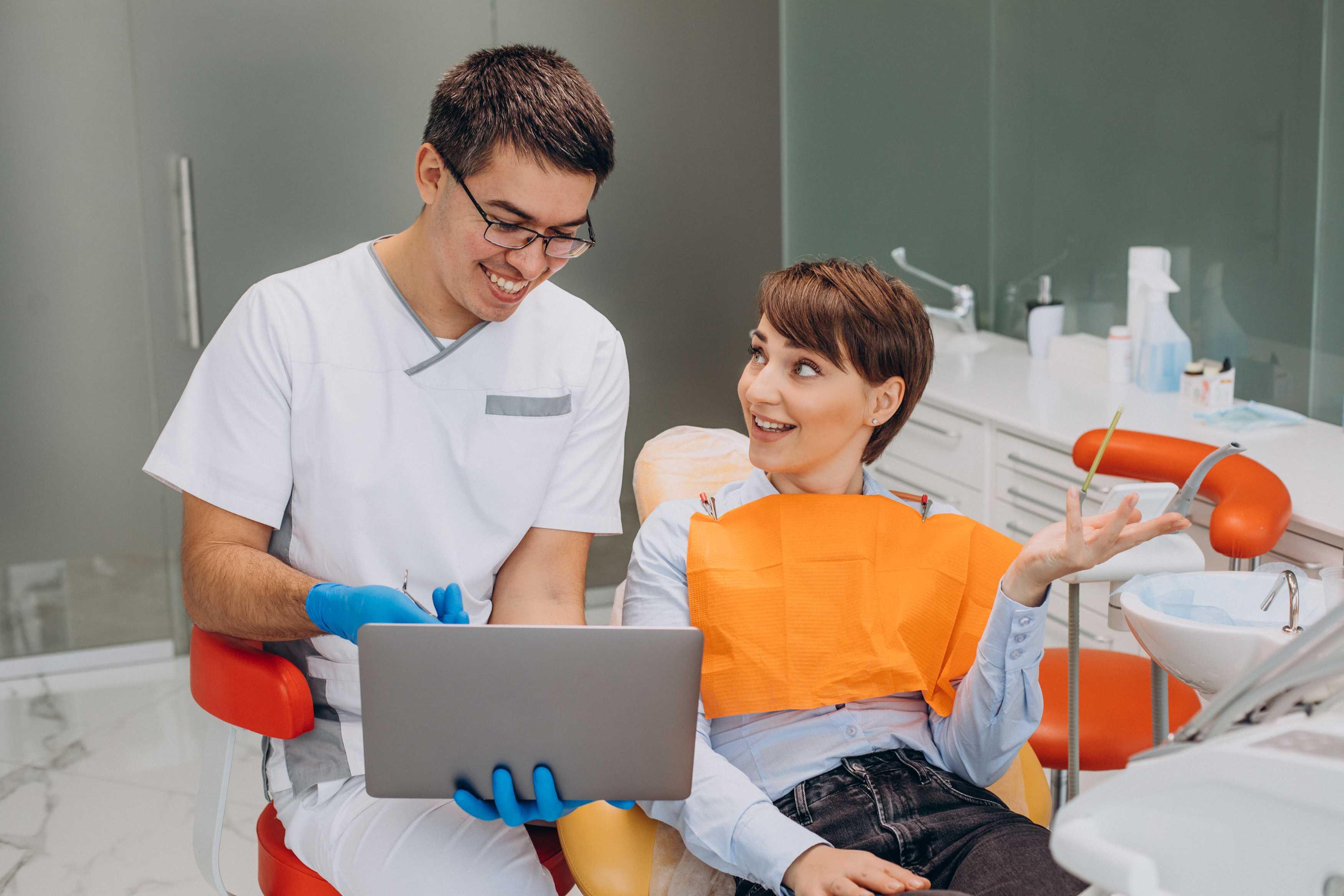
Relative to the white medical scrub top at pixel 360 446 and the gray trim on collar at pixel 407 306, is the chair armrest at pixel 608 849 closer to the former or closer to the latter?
the white medical scrub top at pixel 360 446

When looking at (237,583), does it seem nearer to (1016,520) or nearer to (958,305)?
(1016,520)

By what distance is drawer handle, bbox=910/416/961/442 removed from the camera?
2994 mm

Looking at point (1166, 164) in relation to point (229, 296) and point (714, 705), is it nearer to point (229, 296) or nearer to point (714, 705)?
point (714, 705)

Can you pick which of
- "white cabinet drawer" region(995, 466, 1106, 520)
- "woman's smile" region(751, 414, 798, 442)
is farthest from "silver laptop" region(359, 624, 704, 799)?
"white cabinet drawer" region(995, 466, 1106, 520)

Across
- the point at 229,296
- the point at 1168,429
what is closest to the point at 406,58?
the point at 229,296

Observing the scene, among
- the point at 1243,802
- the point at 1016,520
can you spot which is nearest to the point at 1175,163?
the point at 1016,520

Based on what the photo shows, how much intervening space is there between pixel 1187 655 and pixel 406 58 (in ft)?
8.86

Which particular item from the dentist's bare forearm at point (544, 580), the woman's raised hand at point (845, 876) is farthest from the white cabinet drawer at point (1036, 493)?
the woman's raised hand at point (845, 876)

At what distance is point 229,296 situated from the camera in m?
3.31

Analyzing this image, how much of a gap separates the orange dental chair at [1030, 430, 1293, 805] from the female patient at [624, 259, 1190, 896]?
0.24 m

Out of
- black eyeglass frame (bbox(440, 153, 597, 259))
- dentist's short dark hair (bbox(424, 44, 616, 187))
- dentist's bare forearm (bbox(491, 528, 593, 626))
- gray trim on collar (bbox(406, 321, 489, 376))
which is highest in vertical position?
dentist's short dark hair (bbox(424, 44, 616, 187))

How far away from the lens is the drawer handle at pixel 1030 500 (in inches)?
105

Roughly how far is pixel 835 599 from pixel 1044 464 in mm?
1242

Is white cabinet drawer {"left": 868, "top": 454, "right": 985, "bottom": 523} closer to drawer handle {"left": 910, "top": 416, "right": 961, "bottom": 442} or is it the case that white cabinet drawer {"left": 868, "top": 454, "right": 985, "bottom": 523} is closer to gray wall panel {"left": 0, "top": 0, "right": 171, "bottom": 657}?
drawer handle {"left": 910, "top": 416, "right": 961, "bottom": 442}
